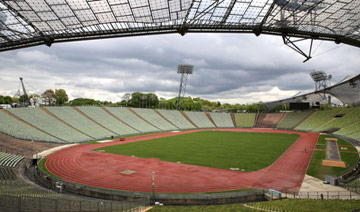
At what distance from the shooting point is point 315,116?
8550 centimetres

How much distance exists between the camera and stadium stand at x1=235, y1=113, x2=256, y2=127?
101706 millimetres

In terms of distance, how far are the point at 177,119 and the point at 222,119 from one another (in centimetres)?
2404

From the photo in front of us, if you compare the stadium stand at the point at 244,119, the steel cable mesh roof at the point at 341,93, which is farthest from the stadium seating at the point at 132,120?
the steel cable mesh roof at the point at 341,93

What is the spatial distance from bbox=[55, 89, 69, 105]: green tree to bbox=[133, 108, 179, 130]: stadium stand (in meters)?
79.8

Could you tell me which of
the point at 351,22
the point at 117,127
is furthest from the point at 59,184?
the point at 117,127

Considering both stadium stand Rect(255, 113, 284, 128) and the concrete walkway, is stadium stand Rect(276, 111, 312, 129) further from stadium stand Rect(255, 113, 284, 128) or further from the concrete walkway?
the concrete walkway

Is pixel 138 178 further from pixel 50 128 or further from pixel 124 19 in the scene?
pixel 50 128

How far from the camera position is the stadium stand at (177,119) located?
A: 93.3 meters

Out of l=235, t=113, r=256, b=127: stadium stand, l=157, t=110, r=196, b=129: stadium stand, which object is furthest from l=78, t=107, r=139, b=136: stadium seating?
l=235, t=113, r=256, b=127: stadium stand

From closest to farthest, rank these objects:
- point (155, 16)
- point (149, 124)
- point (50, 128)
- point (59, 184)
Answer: point (155, 16) < point (59, 184) < point (50, 128) < point (149, 124)

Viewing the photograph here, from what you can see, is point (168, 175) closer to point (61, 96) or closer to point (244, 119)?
point (244, 119)

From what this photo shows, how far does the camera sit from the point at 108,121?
72.4 metres

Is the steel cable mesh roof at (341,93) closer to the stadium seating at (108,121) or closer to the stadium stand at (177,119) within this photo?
the stadium stand at (177,119)

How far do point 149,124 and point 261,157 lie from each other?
52.6 m
